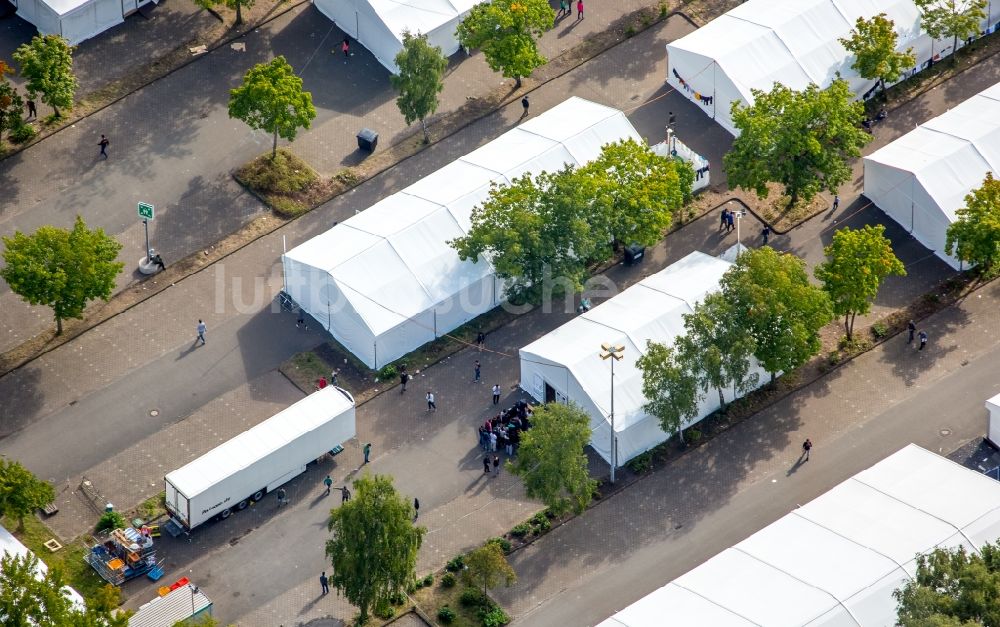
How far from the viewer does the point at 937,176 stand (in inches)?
4267

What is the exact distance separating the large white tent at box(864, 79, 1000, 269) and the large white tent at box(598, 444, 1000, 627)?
17138 mm

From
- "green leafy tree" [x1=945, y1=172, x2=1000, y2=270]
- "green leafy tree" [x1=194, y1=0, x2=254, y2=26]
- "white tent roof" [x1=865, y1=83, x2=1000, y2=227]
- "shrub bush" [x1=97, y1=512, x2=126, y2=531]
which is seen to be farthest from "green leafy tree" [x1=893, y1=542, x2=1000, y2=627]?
"green leafy tree" [x1=194, y1=0, x2=254, y2=26]

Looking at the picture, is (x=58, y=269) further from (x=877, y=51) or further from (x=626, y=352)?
(x=877, y=51)

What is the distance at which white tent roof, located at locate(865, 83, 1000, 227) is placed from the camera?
10806cm

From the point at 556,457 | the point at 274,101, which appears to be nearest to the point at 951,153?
the point at 556,457

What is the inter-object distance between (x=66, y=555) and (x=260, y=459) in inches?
386

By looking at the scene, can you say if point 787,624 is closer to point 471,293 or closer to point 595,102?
point 471,293

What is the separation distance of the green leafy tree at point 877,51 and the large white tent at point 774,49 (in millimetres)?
1214

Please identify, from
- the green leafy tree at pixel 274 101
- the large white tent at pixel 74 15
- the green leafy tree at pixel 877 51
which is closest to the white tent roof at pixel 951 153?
the green leafy tree at pixel 877 51

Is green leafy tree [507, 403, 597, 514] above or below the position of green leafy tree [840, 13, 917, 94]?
below

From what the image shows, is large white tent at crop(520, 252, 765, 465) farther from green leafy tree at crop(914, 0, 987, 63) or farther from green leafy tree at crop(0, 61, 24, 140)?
green leafy tree at crop(0, 61, 24, 140)

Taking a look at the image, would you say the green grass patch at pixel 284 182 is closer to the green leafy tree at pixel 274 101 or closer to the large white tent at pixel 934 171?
the green leafy tree at pixel 274 101

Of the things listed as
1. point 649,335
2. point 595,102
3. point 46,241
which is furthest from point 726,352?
point 46,241

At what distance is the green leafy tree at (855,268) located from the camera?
10081cm
